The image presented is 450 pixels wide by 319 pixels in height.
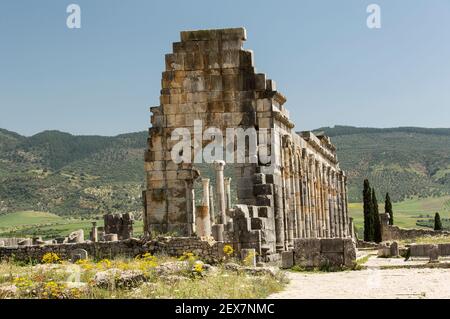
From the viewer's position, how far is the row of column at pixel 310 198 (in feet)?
97.7

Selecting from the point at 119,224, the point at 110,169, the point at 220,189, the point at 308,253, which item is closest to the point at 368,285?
the point at 308,253

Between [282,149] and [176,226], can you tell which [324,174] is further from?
[176,226]

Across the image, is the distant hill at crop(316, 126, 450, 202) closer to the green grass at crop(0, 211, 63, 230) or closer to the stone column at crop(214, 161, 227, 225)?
the green grass at crop(0, 211, 63, 230)

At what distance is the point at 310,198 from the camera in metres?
38.9

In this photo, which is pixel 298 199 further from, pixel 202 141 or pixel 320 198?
pixel 320 198

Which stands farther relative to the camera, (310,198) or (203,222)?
(310,198)

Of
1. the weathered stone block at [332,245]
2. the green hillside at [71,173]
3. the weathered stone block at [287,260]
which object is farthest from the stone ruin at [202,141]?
the green hillside at [71,173]

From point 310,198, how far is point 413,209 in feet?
301

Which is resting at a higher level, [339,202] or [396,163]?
[396,163]

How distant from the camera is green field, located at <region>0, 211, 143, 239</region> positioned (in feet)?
291

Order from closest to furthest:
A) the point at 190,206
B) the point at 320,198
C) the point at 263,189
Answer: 1. the point at 263,189
2. the point at 190,206
3. the point at 320,198

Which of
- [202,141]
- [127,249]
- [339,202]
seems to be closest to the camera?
[127,249]

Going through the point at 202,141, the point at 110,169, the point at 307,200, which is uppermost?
the point at 110,169
